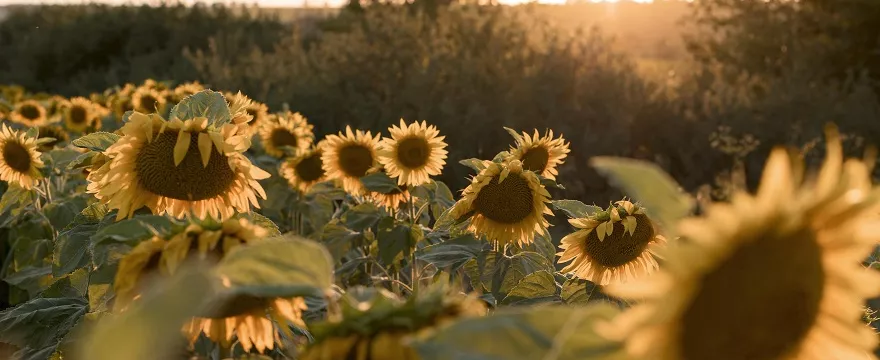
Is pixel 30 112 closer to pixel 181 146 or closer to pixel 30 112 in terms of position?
pixel 30 112

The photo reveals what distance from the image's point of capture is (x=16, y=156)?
2.60 m

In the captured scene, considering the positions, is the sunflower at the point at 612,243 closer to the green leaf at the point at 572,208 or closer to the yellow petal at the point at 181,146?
the green leaf at the point at 572,208

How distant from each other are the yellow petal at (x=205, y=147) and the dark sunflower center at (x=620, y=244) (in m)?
0.80

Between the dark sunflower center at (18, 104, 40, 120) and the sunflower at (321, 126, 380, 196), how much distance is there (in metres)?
2.99

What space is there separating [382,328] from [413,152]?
2.12m

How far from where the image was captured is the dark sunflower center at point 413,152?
271 cm

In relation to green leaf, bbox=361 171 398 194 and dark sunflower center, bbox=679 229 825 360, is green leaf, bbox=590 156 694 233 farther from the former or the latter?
green leaf, bbox=361 171 398 194

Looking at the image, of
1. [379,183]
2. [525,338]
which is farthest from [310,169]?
[525,338]

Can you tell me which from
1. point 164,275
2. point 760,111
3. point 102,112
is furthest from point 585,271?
point 760,111

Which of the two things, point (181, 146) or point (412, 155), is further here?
point (412, 155)

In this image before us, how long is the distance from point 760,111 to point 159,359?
767 cm

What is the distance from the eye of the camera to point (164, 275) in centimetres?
85

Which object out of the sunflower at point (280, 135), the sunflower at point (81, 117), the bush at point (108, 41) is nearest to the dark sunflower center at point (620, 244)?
the sunflower at point (280, 135)

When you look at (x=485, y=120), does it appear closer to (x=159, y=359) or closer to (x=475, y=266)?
(x=475, y=266)
